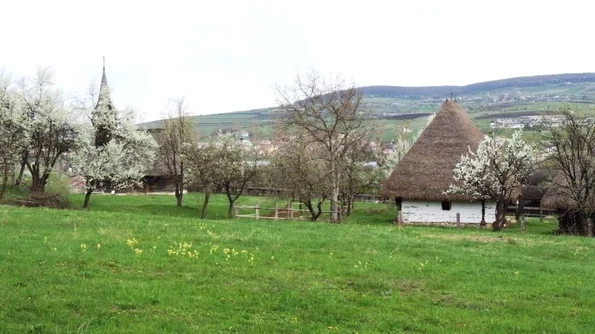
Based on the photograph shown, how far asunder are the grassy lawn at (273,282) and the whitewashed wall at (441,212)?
23513 mm

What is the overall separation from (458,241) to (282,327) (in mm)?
13160

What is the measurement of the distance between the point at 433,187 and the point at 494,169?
510 cm

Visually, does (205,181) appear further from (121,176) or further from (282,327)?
(282,327)

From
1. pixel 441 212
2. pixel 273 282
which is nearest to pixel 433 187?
pixel 441 212

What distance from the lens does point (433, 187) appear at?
43.2 m

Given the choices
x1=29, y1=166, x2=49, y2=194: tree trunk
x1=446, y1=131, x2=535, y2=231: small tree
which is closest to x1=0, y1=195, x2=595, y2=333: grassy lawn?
x1=446, y1=131, x2=535, y2=231: small tree

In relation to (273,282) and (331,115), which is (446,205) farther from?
(273,282)

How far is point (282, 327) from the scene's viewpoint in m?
9.38

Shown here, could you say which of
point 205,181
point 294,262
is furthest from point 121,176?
point 294,262

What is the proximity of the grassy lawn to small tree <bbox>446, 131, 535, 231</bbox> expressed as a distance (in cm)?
1935

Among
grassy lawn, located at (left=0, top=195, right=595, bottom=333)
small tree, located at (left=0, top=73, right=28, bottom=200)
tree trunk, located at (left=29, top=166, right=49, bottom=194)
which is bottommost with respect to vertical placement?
grassy lawn, located at (left=0, top=195, right=595, bottom=333)

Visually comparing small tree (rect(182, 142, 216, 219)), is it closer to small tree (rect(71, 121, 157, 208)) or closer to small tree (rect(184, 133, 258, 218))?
small tree (rect(184, 133, 258, 218))

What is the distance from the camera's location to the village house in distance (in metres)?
43.3

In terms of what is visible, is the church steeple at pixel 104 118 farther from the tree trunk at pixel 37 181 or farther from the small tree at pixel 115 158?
the tree trunk at pixel 37 181
